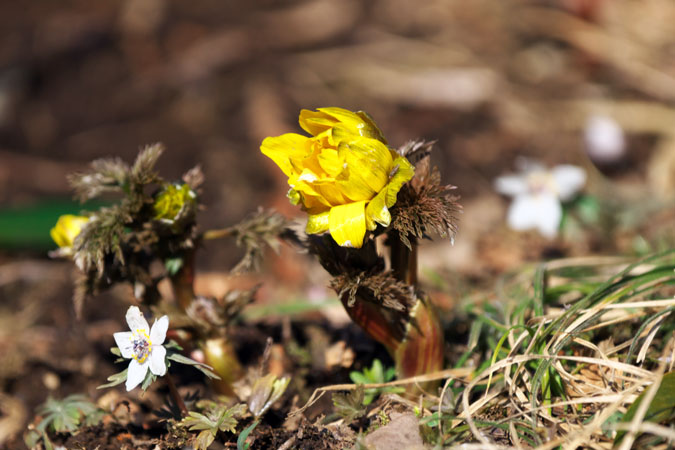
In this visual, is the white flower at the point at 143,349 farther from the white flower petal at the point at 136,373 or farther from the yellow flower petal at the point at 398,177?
the yellow flower petal at the point at 398,177

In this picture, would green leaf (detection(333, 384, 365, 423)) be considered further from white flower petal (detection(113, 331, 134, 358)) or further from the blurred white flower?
the blurred white flower

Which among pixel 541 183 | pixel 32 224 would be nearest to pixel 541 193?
pixel 541 183

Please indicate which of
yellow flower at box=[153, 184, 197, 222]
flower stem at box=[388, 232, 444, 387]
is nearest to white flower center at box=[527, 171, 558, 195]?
flower stem at box=[388, 232, 444, 387]

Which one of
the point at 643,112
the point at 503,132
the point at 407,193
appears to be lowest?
the point at 503,132

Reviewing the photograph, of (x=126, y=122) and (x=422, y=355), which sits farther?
(x=126, y=122)

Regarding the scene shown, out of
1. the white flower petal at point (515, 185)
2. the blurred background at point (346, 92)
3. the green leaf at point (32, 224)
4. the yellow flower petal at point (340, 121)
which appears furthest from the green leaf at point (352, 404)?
the green leaf at point (32, 224)

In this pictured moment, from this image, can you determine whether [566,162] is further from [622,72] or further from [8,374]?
[8,374]

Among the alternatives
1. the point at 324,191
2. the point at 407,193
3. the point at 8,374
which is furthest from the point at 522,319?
the point at 8,374
